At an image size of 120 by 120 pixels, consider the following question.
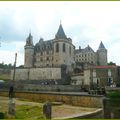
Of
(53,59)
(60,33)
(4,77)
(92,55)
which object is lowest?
(4,77)

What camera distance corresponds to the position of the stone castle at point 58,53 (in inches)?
3081

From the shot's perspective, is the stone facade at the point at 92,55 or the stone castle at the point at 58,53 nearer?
the stone castle at the point at 58,53

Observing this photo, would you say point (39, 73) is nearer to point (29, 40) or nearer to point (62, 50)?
point (62, 50)

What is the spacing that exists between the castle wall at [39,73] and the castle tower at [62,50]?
8.76 meters

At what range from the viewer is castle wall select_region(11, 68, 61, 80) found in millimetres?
68438

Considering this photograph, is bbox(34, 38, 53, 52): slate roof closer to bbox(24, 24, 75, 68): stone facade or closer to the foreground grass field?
bbox(24, 24, 75, 68): stone facade

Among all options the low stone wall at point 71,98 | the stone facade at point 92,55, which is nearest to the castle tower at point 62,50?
the stone facade at point 92,55

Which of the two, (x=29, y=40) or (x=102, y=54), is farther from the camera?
(x=102, y=54)

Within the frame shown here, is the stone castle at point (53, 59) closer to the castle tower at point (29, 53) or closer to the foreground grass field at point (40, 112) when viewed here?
the castle tower at point (29, 53)

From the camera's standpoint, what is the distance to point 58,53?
78625 mm

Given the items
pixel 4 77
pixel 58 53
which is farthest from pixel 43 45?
pixel 4 77

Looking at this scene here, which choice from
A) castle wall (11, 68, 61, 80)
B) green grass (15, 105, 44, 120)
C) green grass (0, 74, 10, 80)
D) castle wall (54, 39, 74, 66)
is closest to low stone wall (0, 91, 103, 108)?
green grass (15, 105, 44, 120)

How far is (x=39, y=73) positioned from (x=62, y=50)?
1233 cm

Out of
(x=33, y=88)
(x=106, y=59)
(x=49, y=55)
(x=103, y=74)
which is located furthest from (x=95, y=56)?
(x=33, y=88)
